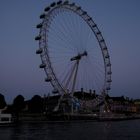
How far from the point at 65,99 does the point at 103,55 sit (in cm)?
1241

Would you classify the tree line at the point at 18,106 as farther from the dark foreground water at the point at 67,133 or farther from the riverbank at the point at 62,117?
the dark foreground water at the point at 67,133

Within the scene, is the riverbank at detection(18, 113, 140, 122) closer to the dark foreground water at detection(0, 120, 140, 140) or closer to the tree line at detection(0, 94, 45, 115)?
the tree line at detection(0, 94, 45, 115)

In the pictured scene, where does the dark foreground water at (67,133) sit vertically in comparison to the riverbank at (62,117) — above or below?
below

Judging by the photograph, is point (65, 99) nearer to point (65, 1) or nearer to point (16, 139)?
point (65, 1)

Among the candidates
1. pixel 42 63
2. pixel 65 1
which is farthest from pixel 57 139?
pixel 65 1

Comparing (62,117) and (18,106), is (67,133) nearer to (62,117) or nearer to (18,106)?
(62,117)

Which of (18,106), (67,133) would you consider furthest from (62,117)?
(67,133)

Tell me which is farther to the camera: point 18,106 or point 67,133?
point 18,106

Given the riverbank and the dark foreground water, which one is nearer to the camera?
the dark foreground water

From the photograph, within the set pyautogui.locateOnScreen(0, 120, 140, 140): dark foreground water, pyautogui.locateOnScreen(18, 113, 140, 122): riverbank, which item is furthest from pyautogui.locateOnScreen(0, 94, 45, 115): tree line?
pyautogui.locateOnScreen(0, 120, 140, 140): dark foreground water

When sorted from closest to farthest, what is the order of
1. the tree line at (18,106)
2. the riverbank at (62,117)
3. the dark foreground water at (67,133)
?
the dark foreground water at (67,133), the riverbank at (62,117), the tree line at (18,106)

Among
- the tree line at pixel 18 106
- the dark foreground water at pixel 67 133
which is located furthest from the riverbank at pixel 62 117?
the dark foreground water at pixel 67 133

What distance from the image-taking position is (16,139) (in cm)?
4369

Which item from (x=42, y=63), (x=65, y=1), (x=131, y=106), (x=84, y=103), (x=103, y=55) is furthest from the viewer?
(x=131, y=106)
